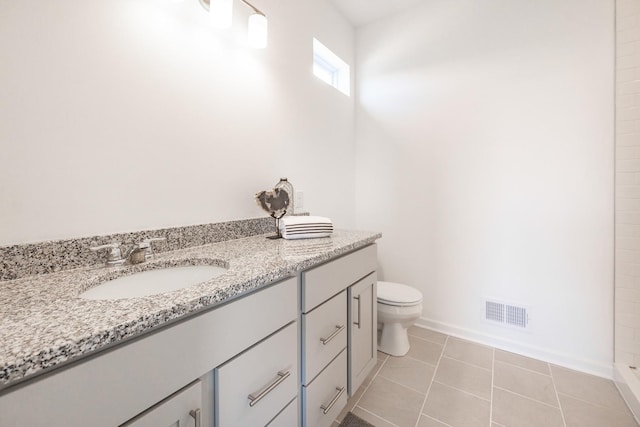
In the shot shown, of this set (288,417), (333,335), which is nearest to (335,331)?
(333,335)

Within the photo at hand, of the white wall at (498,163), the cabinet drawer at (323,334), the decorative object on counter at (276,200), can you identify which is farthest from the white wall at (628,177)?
the decorative object on counter at (276,200)

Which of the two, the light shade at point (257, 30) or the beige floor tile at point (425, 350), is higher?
the light shade at point (257, 30)

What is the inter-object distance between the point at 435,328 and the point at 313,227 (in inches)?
57.6

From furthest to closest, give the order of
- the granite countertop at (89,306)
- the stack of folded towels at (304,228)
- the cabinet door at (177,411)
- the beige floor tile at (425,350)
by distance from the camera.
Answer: the beige floor tile at (425,350) → the stack of folded towels at (304,228) → the cabinet door at (177,411) → the granite countertop at (89,306)

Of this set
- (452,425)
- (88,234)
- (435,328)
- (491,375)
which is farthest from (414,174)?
(88,234)

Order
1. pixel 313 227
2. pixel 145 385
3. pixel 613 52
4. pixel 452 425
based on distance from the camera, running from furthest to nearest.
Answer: pixel 613 52, pixel 313 227, pixel 452 425, pixel 145 385

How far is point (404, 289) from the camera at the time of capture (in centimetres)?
185

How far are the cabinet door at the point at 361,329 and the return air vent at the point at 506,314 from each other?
960 millimetres

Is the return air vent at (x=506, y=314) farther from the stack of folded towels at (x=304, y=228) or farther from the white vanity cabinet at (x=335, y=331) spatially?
the stack of folded towels at (x=304, y=228)

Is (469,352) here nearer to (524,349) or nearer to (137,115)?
(524,349)

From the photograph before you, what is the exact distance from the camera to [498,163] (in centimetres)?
180

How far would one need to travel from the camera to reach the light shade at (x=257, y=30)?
1258 mm

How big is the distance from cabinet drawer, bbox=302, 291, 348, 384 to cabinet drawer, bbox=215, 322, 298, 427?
72mm

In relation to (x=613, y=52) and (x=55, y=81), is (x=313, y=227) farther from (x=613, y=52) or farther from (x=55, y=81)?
(x=613, y=52)
